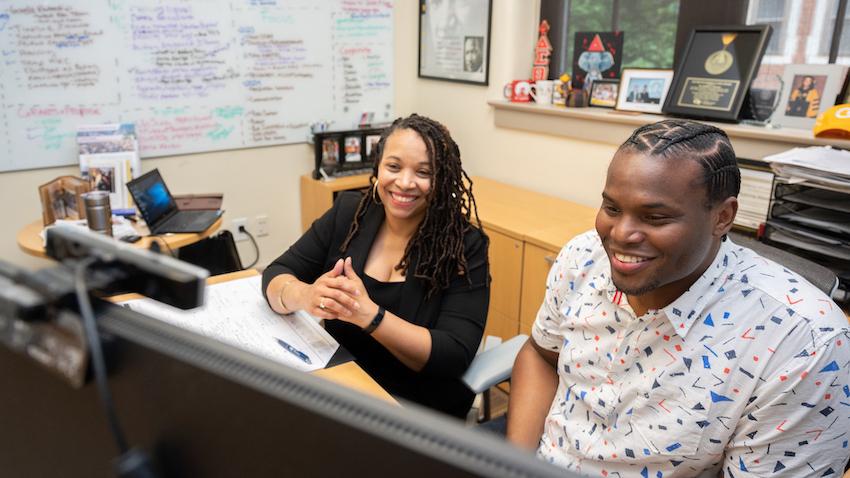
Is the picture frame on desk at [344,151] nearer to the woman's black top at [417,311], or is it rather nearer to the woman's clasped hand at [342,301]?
the woman's black top at [417,311]

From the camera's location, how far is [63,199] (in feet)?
8.45

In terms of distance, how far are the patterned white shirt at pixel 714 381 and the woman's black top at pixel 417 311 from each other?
32cm

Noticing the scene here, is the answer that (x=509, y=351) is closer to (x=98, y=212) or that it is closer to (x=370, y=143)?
(x=98, y=212)

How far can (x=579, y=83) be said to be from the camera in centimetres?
313

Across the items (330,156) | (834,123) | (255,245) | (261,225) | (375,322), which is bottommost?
(255,245)

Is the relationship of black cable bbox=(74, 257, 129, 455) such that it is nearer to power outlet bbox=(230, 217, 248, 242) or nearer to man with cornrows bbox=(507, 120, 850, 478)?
man with cornrows bbox=(507, 120, 850, 478)

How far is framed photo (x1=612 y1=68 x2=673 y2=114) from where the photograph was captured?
273 centimetres

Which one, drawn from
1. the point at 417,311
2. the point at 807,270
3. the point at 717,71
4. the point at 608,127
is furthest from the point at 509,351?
the point at 717,71

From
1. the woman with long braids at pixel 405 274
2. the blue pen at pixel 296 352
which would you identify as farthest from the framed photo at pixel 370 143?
the blue pen at pixel 296 352

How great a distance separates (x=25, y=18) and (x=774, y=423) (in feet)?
10.1

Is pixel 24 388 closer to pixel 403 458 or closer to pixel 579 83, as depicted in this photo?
pixel 403 458

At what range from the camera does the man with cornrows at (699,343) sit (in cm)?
100

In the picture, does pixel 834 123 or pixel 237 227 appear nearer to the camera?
pixel 834 123

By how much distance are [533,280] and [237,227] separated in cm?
182
